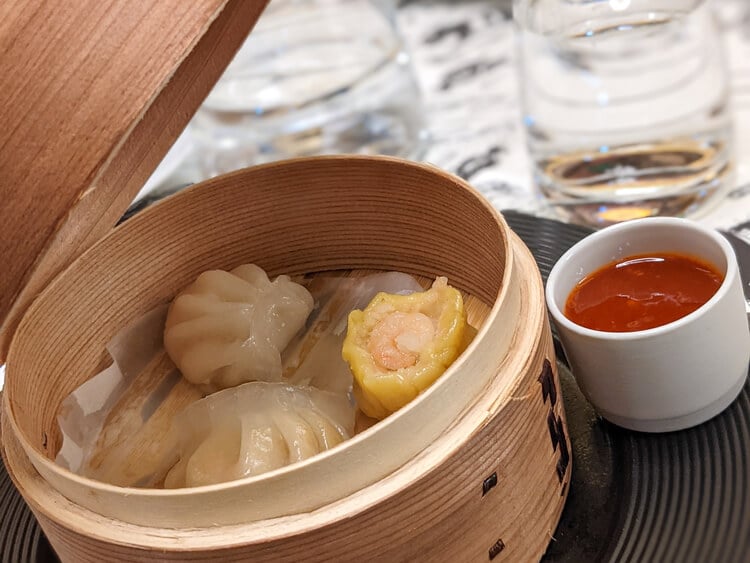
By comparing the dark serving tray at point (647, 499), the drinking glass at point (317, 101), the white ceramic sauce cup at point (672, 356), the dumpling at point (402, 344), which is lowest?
the drinking glass at point (317, 101)

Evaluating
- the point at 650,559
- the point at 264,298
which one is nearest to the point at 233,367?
the point at 264,298

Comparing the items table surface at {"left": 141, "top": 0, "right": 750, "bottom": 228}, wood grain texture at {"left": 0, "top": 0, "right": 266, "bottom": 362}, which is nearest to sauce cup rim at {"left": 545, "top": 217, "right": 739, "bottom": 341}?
wood grain texture at {"left": 0, "top": 0, "right": 266, "bottom": 362}

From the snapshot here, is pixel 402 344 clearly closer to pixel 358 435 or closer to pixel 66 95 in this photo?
pixel 358 435

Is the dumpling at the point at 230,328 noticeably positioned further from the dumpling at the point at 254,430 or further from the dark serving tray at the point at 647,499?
the dark serving tray at the point at 647,499

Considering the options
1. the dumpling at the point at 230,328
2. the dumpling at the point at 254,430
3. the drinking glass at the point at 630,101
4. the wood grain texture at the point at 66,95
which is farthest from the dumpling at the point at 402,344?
the drinking glass at the point at 630,101

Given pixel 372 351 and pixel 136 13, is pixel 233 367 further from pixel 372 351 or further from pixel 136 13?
pixel 136 13

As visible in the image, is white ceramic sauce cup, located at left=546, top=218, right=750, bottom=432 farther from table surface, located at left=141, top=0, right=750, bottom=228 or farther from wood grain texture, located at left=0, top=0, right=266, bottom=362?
table surface, located at left=141, top=0, right=750, bottom=228

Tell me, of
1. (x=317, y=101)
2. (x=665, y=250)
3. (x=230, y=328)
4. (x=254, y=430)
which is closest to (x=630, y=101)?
(x=665, y=250)
